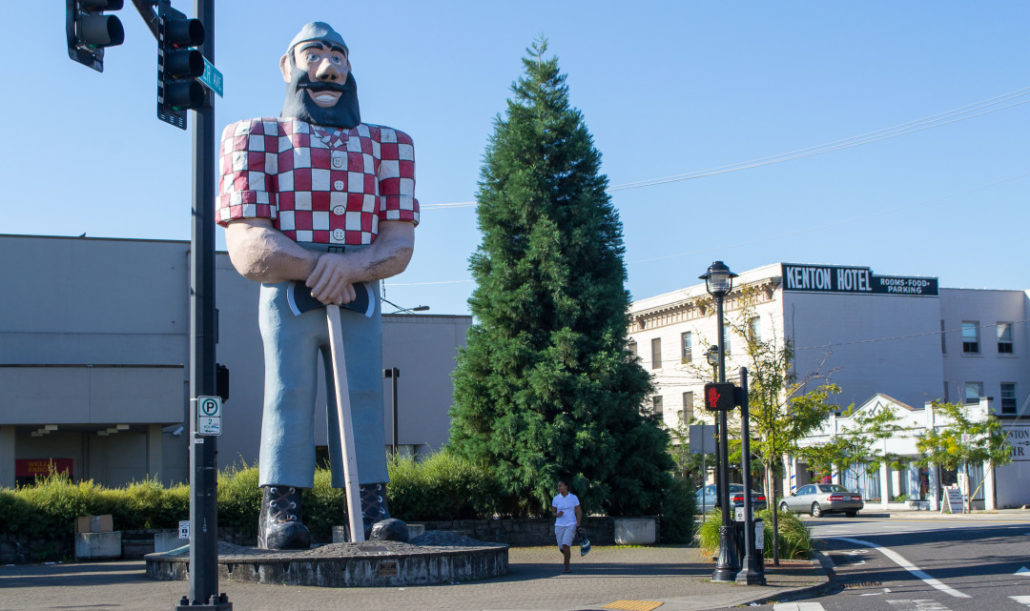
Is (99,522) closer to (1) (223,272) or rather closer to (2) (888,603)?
(1) (223,272)

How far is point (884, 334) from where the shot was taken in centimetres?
4847

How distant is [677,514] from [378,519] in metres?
9.85

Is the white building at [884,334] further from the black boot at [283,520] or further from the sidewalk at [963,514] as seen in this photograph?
the black boot at [283,520]

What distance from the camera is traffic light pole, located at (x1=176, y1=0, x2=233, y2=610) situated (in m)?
9.58

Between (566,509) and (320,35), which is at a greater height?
(320,35)

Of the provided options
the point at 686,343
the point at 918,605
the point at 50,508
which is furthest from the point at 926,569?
the point at 686,343

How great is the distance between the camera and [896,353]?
4853cm

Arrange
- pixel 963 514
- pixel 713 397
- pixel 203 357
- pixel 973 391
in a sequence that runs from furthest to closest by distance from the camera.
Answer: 1. pixel 973 391
2. pixel 963 514
3. pixel 713 397
4. pixel 203 357

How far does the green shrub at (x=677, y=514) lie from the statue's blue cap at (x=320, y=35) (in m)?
12.3

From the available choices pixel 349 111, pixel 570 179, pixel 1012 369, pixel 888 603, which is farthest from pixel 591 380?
pixel 1012 369

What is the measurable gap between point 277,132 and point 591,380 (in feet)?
31.5

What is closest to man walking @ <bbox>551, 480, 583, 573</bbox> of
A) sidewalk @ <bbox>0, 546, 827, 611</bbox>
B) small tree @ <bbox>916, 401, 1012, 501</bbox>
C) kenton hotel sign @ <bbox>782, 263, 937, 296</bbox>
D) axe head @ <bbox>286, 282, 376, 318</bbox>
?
sidewalk @ <bbox>0, 546, 827, 611</bbox>

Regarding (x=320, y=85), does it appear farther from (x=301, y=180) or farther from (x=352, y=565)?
(x=352, y=565)

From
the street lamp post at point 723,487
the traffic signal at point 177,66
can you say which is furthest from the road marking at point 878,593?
the traffic signal at point 177,66
